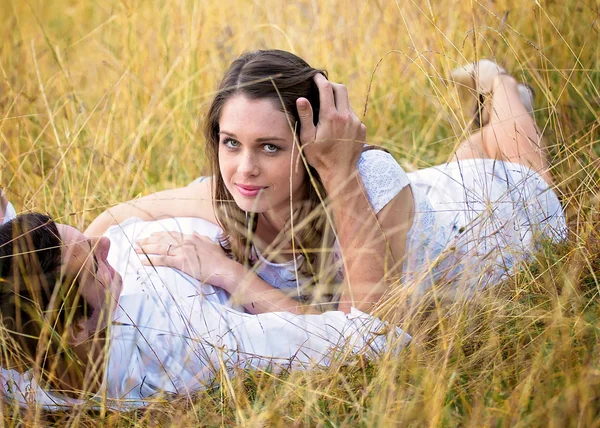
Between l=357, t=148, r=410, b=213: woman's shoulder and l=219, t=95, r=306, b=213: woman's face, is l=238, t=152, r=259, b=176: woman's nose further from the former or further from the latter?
l=357, t=148, r=410, b=213: woman's shoulder

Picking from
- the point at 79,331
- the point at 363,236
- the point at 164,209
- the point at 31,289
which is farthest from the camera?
the point at 164,209

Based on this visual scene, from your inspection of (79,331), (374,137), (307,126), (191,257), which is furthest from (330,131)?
(374,137)

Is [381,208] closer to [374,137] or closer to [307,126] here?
[307,126]

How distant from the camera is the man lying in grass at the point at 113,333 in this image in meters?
1.99

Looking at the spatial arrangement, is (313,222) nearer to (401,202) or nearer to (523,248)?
(401,202)

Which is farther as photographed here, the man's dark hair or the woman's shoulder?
the woman's shoulder

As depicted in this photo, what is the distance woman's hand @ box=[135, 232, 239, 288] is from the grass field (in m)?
0.27

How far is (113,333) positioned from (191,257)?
0.46 m

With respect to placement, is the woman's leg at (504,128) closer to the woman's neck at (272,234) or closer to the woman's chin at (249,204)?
the woman's neck at (272,234)

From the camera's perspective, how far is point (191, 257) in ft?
8.37

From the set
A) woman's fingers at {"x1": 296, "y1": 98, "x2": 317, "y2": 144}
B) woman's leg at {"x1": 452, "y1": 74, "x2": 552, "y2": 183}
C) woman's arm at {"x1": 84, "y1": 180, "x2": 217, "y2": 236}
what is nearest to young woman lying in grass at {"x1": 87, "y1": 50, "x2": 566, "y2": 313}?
woman's fingers at {"x1": 296, "y1": 98, "x2": 317, "y2": 144}

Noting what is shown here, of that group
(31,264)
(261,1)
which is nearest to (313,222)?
(31,264)

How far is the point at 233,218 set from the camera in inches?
108

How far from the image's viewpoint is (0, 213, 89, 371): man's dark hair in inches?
77.4
